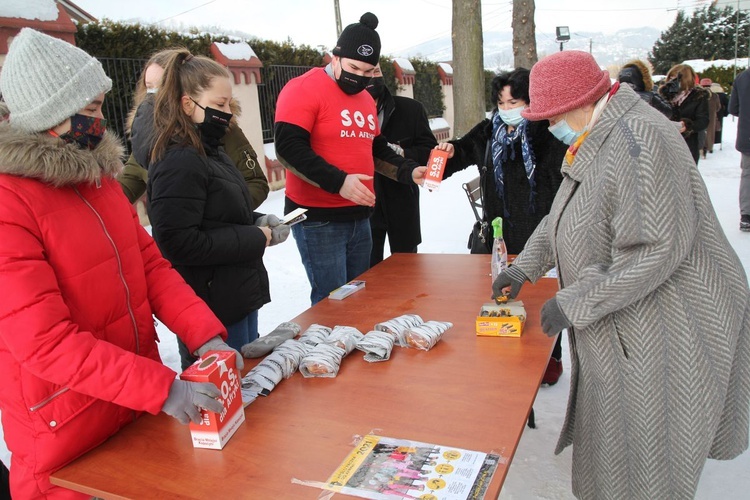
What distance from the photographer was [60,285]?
1.33 m

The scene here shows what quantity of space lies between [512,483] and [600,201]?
1.44 m

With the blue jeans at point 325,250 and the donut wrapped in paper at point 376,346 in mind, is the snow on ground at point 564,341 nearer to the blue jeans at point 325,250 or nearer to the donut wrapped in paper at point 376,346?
the donut wrapped in paper at point 376,346

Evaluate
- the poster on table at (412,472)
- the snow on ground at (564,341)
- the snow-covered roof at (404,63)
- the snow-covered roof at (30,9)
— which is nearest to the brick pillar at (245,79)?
the snow on ground at (564,341)

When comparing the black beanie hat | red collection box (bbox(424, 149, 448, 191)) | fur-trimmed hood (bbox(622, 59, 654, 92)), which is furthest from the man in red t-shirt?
fur-trimmed hood (bbox(622, 59, 654, 92))

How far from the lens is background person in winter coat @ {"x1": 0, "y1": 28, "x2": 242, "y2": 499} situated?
1223 millimetres

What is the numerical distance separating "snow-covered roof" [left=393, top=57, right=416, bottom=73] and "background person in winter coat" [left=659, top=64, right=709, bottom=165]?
6.91m

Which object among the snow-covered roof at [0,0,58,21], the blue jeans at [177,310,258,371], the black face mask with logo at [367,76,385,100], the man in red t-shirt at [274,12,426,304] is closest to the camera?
the blue jeans at [177,310,258,371]

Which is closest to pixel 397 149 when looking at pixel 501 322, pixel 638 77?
pixel 501 322

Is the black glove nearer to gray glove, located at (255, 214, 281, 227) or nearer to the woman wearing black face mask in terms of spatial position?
the woman wearing black face mask

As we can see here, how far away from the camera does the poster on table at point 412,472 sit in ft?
3.69

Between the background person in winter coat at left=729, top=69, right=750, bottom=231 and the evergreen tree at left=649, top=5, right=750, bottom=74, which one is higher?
the evergreen tree at left=649, top=5, right=750, bottom=74

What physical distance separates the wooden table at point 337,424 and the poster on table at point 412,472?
30mm

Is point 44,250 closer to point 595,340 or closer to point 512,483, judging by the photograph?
point 595,340

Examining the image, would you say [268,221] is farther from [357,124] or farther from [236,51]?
[236,51]
